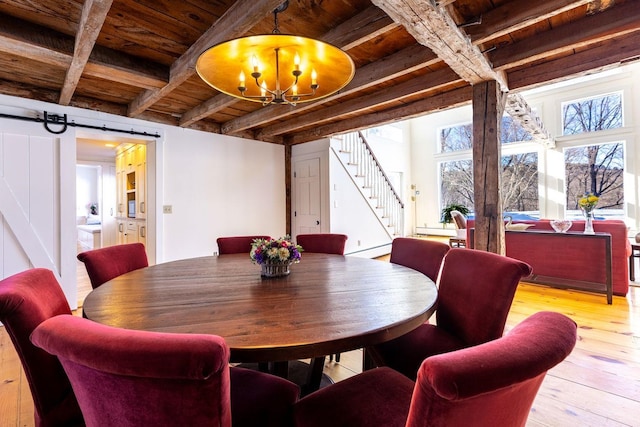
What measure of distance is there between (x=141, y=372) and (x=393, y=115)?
3987 millimetres

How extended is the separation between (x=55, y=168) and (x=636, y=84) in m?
9.98

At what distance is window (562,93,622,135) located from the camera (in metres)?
6.52

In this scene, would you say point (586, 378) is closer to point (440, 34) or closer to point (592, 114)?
point (440, 34)

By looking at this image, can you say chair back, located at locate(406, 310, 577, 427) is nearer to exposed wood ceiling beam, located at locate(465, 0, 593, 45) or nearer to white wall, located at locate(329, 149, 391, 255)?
exposed wood ceiling beam, located at locate(465, 0, 593, 45)

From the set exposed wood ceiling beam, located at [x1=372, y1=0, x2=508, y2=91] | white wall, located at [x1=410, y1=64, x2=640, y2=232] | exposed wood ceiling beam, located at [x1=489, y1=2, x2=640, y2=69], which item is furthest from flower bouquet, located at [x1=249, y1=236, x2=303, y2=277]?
white wall, located at [x1=410, y1=64, x2=640, y2=232]

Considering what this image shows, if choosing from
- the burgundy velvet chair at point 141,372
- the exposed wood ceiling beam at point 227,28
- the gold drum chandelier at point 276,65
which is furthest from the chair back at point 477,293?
the exposed wood ceiling beam at point 227,28

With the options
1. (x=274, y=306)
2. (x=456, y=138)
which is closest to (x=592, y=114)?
(x=456, y=138)

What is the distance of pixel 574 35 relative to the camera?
7.36ft

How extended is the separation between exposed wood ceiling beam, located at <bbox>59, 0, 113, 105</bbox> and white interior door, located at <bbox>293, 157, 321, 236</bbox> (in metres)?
3.22

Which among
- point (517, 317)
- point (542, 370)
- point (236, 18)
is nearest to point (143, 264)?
point (236, 18)

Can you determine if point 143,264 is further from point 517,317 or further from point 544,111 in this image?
point 544,111

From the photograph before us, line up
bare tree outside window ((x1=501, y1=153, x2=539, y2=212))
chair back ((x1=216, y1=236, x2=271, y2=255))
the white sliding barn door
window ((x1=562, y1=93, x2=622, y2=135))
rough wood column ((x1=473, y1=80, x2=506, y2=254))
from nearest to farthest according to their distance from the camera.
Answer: chair back ((x1=216, y1=236, x2=271, y2=255)) < rough wood column ((x1=473, y1=80, x2=506, y2=254)) < the white sliding barn door < window ((x1=562, y1=93, x2=622, y2=135)) < bare tree outside window ((x1=501, y1=153, x2=539, y2=212))

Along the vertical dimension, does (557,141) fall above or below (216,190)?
above

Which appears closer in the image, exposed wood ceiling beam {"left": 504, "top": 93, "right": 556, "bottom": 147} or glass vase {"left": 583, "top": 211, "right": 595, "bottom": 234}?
A: glass vase {"left": 583, "top": 211, "right": 595, "bottom": 234}
